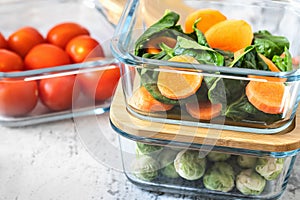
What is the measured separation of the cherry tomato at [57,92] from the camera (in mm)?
1008

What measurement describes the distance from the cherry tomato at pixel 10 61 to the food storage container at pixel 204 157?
31 cm

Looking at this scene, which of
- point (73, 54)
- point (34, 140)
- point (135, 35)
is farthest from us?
point (73, 54)

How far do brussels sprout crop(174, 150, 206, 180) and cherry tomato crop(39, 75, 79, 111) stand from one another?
30 centimetres

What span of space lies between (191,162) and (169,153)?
0.12ft

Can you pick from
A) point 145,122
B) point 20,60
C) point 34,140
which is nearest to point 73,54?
point 20,60

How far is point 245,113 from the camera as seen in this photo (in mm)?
743

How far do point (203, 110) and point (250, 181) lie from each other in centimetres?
14

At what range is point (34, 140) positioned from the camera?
98 centimetres

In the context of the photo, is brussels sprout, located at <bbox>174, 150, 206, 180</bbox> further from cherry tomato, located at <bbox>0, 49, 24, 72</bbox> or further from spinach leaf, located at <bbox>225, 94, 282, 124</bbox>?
cherry tomato, located at <bbox>0, 49, 24, 72</bbox>

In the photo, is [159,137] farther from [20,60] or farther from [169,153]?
[20,60]

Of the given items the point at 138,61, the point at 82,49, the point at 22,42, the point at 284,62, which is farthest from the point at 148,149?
the point at 22,42

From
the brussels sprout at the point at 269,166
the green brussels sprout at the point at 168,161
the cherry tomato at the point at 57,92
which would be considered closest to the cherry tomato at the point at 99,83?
the cherry tomato at the point at 57,92

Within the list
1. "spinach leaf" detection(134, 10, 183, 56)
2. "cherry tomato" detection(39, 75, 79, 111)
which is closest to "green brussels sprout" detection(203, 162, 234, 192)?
"spinach leaf" detection(134, 10, 183, 56)

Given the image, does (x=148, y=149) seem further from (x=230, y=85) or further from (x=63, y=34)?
(x=63, y=34)
